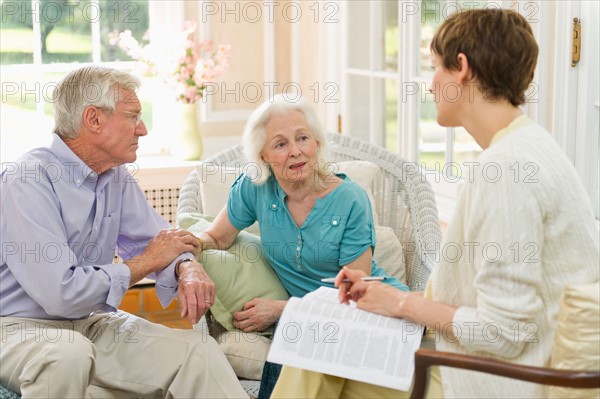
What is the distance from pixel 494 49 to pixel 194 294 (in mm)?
1025

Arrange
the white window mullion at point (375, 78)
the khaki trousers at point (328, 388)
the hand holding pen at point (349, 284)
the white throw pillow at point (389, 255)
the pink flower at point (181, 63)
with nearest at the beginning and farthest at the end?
1. the khaki trousers at point (328, 388)
2. the hand holding pen at point (349, 284)
3. the white throw pillow at point (389, 255)
4. the white window mullion at point (375, 78)
5. the pink flower at point (181, 63)

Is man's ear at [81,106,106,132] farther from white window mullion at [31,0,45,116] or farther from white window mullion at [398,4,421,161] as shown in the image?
white window mullion at [31,0,45,116]

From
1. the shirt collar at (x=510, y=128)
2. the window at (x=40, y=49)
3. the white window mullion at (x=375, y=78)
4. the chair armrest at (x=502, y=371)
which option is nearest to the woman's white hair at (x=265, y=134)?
the shirt collar at (x=510, y=128)

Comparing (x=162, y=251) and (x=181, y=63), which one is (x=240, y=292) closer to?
(x=162, y=251)

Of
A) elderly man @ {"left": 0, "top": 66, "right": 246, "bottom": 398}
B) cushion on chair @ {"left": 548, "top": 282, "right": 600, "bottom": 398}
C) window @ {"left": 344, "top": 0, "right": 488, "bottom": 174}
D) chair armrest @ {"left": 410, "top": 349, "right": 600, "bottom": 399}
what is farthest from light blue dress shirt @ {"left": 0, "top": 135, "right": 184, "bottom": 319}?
window @ {"left": 344, "top": 0, "right": 488, "bottom": 174}

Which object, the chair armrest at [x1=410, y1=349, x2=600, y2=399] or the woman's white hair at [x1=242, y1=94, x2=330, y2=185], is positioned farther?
the woman's white hair at [x1=242, y1=94, x2=330, y2=185]

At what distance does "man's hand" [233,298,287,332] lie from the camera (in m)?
2.44

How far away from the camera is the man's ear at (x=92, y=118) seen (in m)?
2.34

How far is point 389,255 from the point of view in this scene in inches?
108

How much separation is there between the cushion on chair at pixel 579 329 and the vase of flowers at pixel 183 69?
2932 mm

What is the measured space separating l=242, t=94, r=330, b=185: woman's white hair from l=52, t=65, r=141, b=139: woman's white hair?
0.42m

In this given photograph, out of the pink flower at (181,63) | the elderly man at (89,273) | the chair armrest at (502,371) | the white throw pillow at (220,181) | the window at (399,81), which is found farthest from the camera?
the pink flower at (181,63)

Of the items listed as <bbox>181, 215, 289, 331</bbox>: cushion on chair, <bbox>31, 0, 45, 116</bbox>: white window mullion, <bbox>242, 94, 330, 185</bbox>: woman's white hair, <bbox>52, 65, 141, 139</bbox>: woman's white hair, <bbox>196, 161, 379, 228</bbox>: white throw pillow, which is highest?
<bbox>31, 0, 45, 116</bbox>: white window mullion

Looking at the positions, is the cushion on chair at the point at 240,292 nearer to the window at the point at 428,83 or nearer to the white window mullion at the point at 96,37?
the window at the point at 428,83
